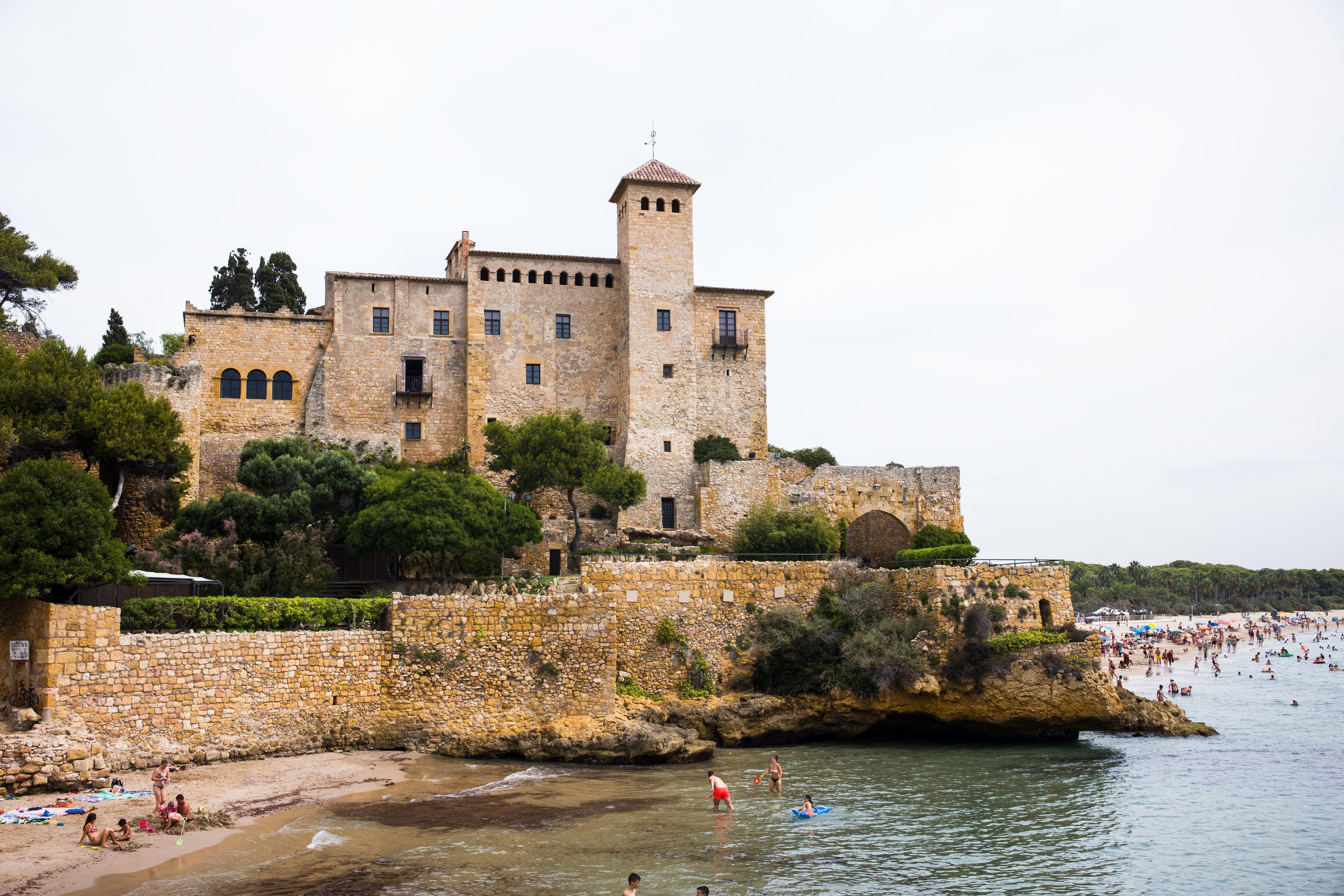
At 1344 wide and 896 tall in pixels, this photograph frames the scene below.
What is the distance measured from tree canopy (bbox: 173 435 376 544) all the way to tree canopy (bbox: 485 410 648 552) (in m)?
4.83

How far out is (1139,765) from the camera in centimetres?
2325

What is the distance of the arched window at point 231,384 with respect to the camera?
38219mm

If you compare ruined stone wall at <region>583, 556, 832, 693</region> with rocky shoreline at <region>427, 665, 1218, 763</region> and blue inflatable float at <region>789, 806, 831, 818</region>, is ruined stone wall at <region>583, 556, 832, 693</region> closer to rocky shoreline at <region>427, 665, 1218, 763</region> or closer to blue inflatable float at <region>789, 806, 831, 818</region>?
rocky shoreline at <region>427, 665, 1218, 763</region>

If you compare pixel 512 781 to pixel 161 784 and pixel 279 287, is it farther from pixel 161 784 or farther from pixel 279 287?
pixel 279 287

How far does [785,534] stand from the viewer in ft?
108

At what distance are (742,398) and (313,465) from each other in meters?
17.3

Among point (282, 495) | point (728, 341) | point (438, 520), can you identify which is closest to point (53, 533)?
point (438, 520)

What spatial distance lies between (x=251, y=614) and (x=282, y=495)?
1143 centimetres

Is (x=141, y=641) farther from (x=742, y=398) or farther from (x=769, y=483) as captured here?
(x=742, y=398)

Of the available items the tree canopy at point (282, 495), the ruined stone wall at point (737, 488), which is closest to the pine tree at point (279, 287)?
the tree canopy at point (282, 495)

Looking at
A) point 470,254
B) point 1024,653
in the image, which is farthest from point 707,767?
point 470,254

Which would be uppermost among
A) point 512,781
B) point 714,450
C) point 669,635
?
point 714,450

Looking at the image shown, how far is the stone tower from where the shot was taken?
39594 mm

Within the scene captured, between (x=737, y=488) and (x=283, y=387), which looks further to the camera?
(x=283, y=387)
